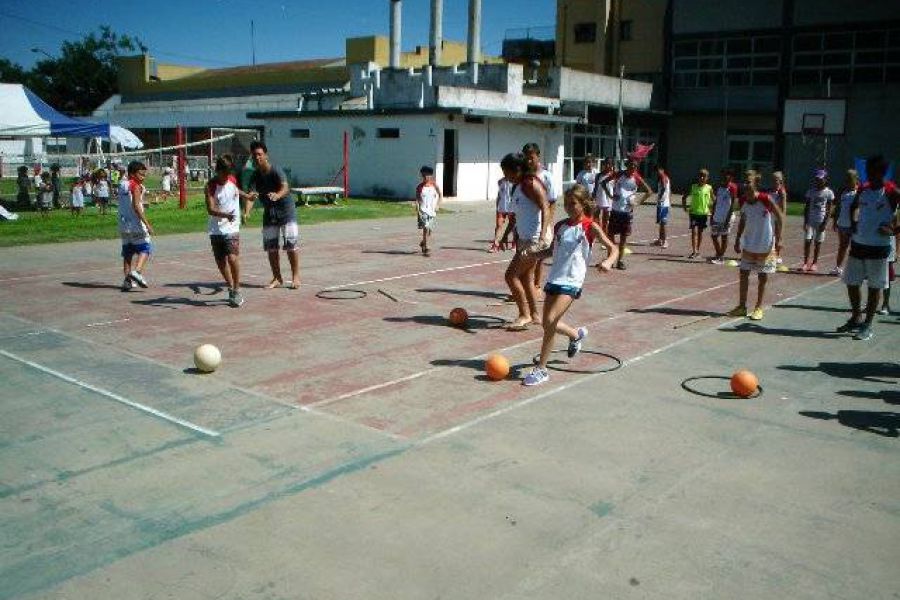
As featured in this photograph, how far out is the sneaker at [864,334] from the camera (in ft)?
31.2

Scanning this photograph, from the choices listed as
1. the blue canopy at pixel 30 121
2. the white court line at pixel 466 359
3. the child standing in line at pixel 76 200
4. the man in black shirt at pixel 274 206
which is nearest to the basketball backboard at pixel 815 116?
the white court line at pixel 466 359

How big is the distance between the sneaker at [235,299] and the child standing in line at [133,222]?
199cm

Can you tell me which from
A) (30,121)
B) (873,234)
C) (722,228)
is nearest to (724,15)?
(722,228)

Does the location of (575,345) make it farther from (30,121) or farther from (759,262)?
(30,121)

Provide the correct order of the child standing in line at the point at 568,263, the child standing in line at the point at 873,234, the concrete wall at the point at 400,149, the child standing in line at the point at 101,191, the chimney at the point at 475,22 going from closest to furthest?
the child standing in line at the point at 568,263
the child standing in line at the point at 873,234
the child standing in line at the point at 101,191
the concrete wall at the point at 400,149
the chimney at the point at 475,22

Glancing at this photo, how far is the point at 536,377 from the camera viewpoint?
735 cm

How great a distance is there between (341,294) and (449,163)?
2196 cm

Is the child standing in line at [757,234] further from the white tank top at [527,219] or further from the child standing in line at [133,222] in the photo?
the child standing in line at [133,222]

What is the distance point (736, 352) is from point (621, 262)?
6.56 meters

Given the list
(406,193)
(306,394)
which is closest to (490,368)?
(306,394)

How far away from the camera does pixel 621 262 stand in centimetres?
1527

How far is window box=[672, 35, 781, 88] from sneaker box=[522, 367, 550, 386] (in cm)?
3959

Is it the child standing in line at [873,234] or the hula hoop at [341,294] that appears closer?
the child standing in line at [873,234]

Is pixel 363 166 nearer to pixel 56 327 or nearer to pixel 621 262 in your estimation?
pixel 621 262
